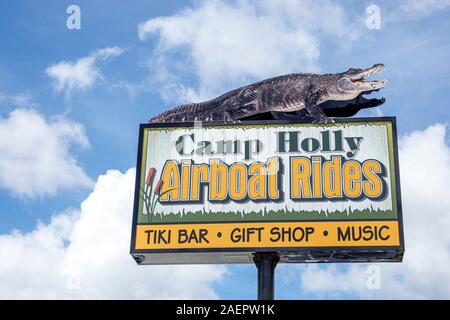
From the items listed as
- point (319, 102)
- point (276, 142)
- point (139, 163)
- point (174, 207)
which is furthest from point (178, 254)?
point (319, 102)

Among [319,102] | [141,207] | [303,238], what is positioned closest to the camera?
[303,238]

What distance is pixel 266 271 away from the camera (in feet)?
43.3

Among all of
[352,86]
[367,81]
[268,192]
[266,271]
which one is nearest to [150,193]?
[268,192]

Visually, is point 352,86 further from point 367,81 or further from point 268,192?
point 268,192

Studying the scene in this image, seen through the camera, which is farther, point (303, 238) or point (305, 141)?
point (305, 141)

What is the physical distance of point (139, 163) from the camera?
1470 centimetres

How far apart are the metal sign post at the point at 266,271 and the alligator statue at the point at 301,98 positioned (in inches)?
130

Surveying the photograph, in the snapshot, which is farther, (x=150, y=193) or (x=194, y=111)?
(x=194, y=111)

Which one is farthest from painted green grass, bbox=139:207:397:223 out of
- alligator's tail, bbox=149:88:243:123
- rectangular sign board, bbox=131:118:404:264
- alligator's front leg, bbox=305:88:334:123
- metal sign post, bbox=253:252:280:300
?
alligator's tail, bbox=149:88:243:123

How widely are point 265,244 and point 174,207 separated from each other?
212 centimetres

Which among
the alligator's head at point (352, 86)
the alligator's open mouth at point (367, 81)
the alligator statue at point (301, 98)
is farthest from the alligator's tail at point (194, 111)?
the alligator's open mouth at point (367, 81)

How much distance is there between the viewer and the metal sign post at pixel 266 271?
12.9 meters

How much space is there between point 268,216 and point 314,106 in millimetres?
2988
